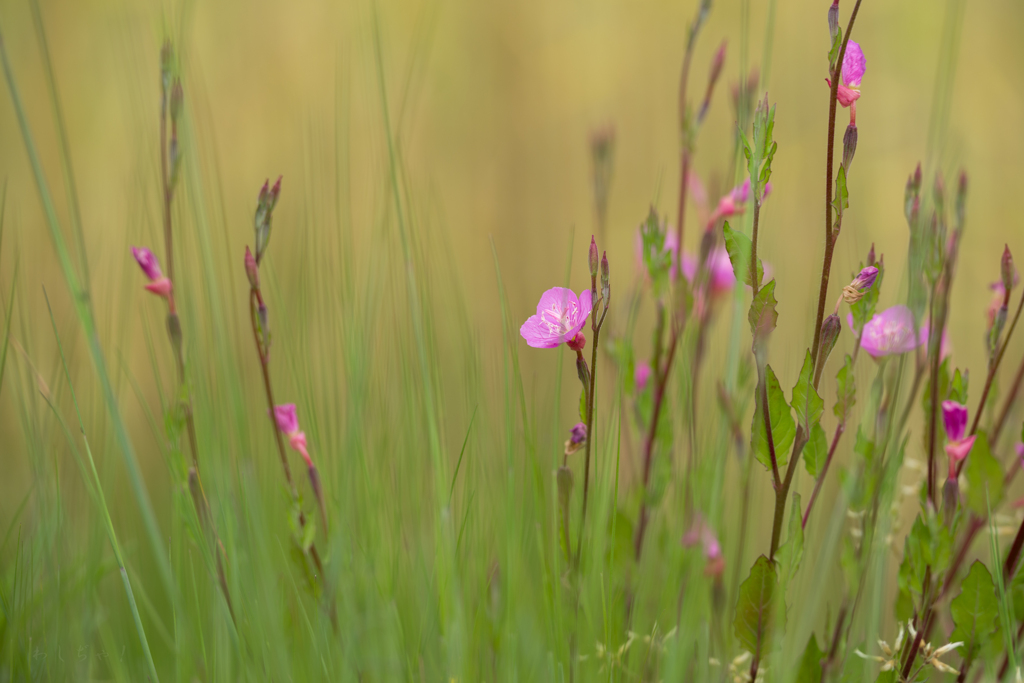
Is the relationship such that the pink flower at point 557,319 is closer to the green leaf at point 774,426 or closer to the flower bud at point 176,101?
the green leaf at point 774,426

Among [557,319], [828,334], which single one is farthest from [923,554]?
[557,319]

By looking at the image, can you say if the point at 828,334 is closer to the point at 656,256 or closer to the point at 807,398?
the point at 807,398

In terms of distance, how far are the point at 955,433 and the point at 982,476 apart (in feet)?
0.10

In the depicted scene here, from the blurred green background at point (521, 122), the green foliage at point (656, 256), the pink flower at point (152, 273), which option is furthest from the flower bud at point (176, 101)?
the blurred green background at point (521, 122)

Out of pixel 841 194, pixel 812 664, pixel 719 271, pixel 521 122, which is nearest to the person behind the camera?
pixel 841 194

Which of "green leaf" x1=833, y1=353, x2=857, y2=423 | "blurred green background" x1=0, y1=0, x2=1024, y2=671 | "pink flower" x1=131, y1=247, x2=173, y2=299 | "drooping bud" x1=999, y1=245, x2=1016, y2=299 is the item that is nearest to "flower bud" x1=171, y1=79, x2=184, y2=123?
"pink flower" x1=131, y1=247, x2=173, y2=299

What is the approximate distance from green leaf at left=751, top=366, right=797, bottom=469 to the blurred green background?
3.29ft

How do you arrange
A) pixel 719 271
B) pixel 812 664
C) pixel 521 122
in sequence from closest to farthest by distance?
pixel 812 664, pixel 719 271, pixel 521 122

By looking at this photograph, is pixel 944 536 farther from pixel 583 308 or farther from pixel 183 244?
pixel 183 244

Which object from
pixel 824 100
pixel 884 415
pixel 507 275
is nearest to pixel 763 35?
pixel 824 100

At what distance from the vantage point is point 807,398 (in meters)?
0.38

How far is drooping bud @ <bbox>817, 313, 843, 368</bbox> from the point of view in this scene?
380 millimetres

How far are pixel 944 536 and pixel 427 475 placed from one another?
427mm

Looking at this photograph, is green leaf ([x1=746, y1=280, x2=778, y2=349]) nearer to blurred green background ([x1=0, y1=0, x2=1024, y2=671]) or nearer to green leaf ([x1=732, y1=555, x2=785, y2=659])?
green leaf ([x1=732, y1=555, x2=785, y2=659])
